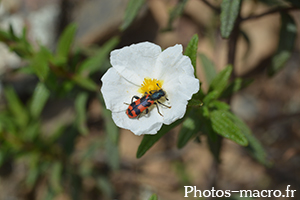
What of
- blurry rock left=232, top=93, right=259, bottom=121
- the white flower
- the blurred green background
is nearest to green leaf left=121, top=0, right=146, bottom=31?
the white flower

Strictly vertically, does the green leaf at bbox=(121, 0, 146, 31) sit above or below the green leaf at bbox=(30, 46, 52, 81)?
above

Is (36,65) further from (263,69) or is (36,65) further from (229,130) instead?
(263,69)

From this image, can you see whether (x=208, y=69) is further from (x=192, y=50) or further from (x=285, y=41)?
(x=192, y=50)

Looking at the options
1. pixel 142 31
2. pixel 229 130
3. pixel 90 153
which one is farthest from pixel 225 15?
pixel 142 31

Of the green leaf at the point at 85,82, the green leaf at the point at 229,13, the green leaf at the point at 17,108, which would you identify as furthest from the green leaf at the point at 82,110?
the green leaf at the point at 229,13

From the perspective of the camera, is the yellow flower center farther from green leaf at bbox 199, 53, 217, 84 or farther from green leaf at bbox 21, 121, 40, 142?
green leaf at bbox 21, 121, 40, 142

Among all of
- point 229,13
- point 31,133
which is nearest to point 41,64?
point 31,133
